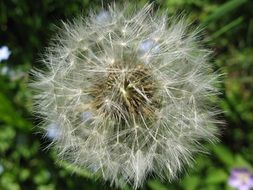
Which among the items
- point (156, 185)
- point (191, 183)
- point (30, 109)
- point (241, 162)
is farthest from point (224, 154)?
point (30, 109)

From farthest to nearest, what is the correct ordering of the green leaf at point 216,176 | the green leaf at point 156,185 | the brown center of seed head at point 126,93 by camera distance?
1. the green leaf at point 216,176
2. the green leaf at point 156,185
3. the brown center of seed head at point 126,93

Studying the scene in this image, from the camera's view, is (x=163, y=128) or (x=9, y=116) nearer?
(x=163, y=128)

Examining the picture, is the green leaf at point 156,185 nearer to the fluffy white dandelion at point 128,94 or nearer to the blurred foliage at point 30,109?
the blurred foliage at point 30,109

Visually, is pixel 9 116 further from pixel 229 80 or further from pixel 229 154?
pixel 229 80

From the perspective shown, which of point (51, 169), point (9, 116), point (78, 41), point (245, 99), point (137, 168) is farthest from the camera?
point (245, 99)

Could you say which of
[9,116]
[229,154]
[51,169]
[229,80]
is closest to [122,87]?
[9,116]

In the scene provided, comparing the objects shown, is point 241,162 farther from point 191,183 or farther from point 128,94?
point 128,94

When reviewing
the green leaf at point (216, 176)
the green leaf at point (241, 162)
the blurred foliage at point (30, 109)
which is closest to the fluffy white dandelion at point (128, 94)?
the blurred foliage at point (30, 109)
